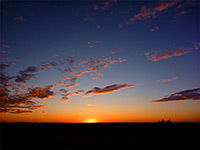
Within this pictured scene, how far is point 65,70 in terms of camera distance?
1356 inches
